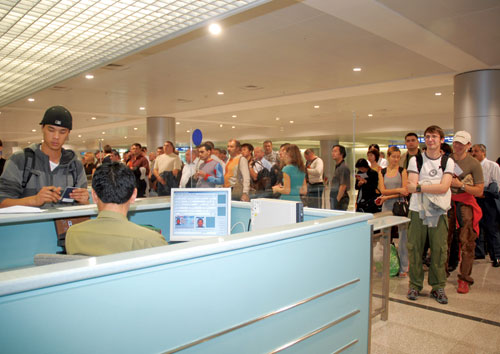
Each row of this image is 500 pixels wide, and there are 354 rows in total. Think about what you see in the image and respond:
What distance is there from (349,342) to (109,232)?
1.58m

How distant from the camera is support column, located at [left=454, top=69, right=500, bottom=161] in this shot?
7234 millimetres

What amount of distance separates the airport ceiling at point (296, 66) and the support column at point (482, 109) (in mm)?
320

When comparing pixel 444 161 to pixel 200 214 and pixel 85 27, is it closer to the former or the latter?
pixel 200 214

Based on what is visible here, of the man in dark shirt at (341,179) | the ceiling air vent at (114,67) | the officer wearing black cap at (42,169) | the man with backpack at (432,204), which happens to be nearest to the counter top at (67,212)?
the officer wearing black cap at (42,169)

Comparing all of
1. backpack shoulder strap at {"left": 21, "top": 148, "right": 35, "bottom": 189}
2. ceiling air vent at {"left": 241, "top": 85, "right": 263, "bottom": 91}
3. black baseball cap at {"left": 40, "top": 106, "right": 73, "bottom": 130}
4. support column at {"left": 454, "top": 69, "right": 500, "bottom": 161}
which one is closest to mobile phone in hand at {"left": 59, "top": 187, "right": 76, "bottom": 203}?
backpack shoulder strap at {"left": 21, "top": 148, "right": 35, "bottom": 189}

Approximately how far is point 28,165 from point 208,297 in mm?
1925

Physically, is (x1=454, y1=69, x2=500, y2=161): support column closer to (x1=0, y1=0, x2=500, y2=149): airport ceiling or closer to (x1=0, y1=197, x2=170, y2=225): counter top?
(x1=0, y1=0, x2=500, y2=149): airport ceiling

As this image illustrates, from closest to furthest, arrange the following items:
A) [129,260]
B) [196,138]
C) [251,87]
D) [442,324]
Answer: [129,260], [442,324], [196,138], [251,87]

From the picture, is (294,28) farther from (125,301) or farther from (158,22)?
(125,301)

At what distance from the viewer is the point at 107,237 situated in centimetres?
156

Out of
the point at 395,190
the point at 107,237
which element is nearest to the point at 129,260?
the point at 107,237

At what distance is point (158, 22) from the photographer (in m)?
2.13

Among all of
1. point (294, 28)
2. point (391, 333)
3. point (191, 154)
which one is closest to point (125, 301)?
point (391, 333)

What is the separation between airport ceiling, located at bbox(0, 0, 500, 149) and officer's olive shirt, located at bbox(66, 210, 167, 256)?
1.09 m
